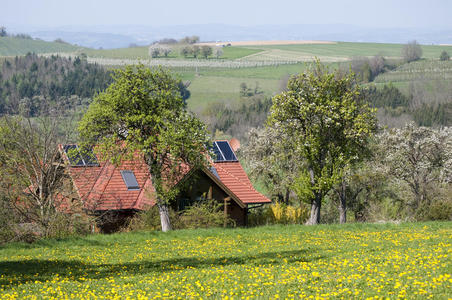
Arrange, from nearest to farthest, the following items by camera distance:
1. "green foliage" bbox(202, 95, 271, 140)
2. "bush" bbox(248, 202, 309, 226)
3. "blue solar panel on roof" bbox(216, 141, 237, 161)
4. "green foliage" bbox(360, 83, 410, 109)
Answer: "bush" bbox(248, 202, 309, 226) < "blue solar panel on roof" bbox(216, 141, 237, 161) < "green foliage" bbox(202, 95, 271, 140) < "green foliage" bbox(360, 83, 410, 109)

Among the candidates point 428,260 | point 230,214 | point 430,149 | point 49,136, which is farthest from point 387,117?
point 428,260

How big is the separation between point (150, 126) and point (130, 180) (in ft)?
37.5

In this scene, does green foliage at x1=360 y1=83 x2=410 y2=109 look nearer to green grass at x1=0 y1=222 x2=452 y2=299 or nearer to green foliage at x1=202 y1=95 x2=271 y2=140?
green foliage at x1=202 y1=95 x2=271 y2=140

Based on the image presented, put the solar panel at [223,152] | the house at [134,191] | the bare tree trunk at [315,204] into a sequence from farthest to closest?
the solar panel at [223,152] → the house at [134,191] → the bare tree trunk at [315,204]

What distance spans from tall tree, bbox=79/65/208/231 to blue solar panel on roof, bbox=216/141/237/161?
50.3 ft

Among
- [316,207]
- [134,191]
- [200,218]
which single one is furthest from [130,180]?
[316,207]

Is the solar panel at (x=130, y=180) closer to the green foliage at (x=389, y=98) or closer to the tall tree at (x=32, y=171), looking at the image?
the tall tree at (x=32, y=171)

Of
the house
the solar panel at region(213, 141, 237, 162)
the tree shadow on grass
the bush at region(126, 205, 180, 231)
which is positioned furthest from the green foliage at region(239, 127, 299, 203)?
the tree shadow on grass

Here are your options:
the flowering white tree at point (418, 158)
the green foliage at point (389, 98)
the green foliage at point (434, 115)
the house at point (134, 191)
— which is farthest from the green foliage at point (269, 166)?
the green foliage at point (389, 98)

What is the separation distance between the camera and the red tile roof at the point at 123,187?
140 feet

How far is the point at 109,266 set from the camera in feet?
69.3

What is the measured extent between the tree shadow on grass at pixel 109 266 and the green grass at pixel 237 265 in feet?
0.12

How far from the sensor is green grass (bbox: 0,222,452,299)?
14.6 meters

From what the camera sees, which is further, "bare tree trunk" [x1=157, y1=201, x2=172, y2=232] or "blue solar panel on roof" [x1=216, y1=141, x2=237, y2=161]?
"blue solar panel on roof" [x1=216, y1=141, x2=237, y2=161]
